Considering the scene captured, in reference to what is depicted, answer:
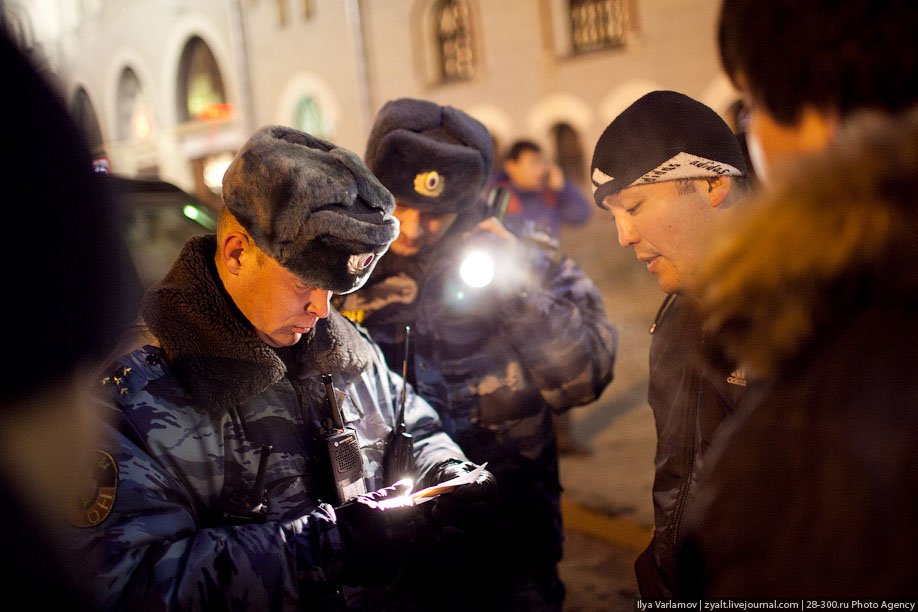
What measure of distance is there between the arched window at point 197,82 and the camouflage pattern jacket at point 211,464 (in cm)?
1941

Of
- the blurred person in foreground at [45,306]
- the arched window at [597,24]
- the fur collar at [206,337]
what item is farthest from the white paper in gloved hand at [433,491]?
the arched window at [597,24]

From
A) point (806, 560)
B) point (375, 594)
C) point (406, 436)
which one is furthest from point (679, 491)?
point (806, 560)

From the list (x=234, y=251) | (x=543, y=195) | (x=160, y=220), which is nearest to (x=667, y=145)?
(x=234, y=251)

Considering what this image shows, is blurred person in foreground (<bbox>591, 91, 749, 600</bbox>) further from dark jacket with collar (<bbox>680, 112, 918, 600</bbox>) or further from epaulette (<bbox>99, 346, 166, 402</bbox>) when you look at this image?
epaulette (<bbox>99, 346, 166, 402</bbox>)

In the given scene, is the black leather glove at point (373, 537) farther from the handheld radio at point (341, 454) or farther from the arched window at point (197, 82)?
the arched window at point (197, 82)

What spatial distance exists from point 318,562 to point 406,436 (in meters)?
0.51

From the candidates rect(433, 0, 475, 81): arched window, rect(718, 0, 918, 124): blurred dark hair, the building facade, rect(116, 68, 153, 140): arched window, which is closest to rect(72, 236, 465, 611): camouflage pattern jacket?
rect(718, 0, 918, 124): blurred dark hair

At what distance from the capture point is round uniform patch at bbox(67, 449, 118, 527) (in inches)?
55.5

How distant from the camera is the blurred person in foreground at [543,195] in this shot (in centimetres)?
566

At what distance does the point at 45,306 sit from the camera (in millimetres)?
943

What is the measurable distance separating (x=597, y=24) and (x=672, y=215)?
12.3 m

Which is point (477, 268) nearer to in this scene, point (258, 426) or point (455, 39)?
point (258, 426)

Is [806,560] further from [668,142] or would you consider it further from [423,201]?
[423,201]

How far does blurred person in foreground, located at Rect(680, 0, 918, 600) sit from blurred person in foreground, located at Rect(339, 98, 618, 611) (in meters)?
1.64
